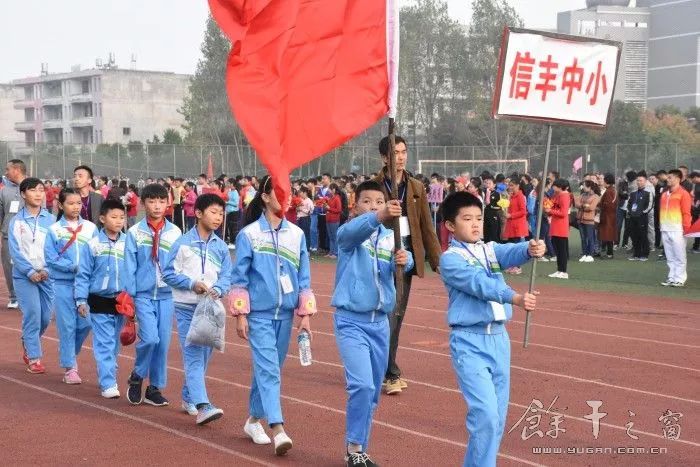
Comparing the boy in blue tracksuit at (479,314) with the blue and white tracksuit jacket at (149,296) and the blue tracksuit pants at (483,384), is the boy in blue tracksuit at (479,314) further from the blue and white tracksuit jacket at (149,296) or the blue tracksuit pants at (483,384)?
the blue and white tracksuit jacket at (149,296)

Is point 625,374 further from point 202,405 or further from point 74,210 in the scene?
point 74,210

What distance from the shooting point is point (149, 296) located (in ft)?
29.0

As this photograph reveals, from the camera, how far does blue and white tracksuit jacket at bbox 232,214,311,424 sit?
712 centimetres

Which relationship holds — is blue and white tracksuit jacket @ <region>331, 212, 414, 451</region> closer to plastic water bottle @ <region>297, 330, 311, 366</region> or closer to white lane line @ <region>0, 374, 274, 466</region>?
plastic water bottle @ <region>297, 330, 311, 366</region>

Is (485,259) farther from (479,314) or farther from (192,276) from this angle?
(192,276)

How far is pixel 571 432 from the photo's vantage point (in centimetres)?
777

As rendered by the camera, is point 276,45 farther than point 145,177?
No

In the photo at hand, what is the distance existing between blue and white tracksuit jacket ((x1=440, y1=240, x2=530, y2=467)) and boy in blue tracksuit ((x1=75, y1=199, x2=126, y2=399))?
403 cm

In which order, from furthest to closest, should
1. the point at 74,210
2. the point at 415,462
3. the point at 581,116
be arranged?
the point at 74,210 → the point at 415,462 → the point at 581,116

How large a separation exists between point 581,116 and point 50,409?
16.0 feet

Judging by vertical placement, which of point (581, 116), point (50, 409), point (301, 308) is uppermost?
point (581, 116)

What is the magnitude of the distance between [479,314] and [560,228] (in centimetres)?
1428

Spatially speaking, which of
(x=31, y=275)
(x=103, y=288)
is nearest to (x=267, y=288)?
(x=103, y=288)

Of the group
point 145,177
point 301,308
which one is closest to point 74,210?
point 301,308
